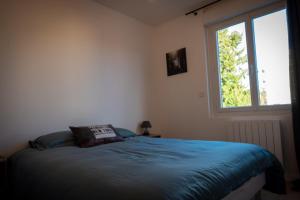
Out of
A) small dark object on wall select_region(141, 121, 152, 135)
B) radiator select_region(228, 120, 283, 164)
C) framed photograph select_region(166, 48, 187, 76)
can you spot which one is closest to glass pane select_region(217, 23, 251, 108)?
radiator select_region(228, 120, 283, 164)

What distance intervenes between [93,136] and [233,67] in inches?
93.0

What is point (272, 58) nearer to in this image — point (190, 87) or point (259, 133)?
point (259, 133)

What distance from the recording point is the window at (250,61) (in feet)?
8.96

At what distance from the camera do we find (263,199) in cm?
207

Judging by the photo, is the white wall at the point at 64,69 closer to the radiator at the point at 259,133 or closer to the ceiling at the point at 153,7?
the ceiling at the point at 153,7

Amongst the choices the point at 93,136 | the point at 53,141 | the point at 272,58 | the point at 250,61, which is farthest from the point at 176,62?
the point at 53,141

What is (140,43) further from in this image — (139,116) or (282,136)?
(282,136)

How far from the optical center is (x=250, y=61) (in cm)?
297

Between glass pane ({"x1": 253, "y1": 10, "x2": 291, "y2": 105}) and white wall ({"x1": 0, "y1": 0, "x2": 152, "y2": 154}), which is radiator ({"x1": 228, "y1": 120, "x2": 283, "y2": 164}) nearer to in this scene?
glass pane ({"x1": 253, "y1": 10, "x2": 291, "y2": 105})

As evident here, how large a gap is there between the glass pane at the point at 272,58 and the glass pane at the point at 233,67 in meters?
0.18

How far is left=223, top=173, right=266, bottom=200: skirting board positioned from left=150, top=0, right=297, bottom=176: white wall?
1154 millimetres

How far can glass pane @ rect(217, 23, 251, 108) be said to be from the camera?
3.06 metres

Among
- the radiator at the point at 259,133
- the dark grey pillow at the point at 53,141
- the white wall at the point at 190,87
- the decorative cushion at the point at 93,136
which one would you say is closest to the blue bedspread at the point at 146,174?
the dark grey pillow at the point at 53,141

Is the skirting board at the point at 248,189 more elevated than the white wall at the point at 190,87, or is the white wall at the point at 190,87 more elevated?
the white wall at the point at 190,87
